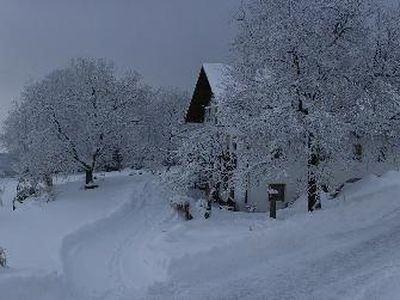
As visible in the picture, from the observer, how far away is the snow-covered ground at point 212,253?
13.4 m

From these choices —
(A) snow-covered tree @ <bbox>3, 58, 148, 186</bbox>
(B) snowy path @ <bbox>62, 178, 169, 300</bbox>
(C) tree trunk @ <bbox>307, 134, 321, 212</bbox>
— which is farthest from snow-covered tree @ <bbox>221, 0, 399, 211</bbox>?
(A) snow-covered tree @ <bbox>3, 58, 148, 186</bbox>

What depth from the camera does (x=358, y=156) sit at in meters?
24.3

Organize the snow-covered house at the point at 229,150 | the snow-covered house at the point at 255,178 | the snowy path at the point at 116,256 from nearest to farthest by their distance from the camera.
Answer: the snowy path at the point at 116,256
the snow-covered house at the point at 255,178
the snow-covered house at the point at 229,150

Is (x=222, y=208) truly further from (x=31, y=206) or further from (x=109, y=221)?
(x=31, y=206)

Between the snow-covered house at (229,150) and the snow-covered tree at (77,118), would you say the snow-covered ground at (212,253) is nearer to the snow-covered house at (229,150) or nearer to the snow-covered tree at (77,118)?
the snow-covered house at (229,150)

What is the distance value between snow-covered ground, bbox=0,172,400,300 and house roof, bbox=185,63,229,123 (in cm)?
814

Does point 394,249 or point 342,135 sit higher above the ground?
point 342,135

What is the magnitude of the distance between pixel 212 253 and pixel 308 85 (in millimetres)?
7909

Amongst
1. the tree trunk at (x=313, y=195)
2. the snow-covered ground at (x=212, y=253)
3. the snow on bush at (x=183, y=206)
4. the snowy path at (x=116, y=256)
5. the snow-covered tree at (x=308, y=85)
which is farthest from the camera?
the snow on bush at (x=183, y=206)

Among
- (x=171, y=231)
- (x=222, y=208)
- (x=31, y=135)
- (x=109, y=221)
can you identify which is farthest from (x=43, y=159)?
(x=171, y=231)

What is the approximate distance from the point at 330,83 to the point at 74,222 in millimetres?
11894

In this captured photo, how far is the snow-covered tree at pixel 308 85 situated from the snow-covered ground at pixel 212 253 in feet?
7.64

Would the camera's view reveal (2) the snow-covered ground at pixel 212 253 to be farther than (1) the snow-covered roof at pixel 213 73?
No

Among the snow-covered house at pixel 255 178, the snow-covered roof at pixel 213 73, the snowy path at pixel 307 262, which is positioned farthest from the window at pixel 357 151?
the snow-covered roof at pixel 213 73
